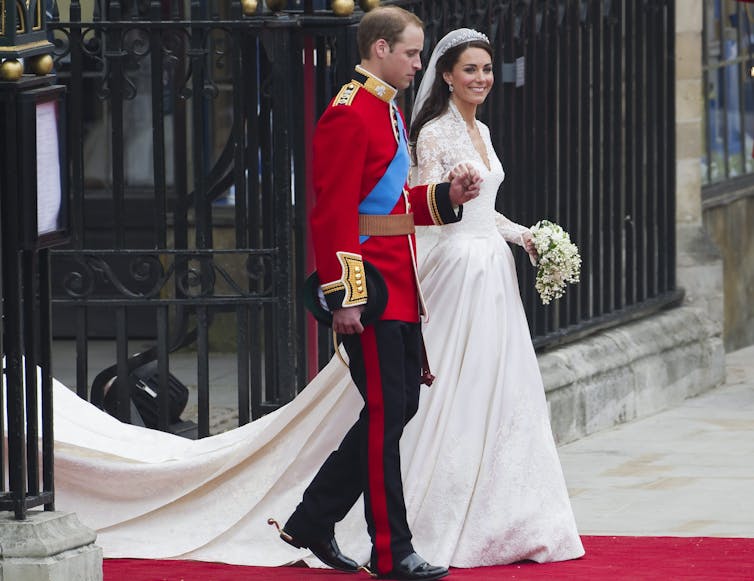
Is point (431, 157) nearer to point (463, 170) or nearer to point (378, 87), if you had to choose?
point (463, 170)

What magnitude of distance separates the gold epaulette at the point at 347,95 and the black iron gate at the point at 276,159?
1.44m

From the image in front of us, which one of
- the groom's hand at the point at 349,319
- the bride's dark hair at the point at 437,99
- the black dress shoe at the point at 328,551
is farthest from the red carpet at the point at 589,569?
the bride's dark hair at the point at 437,99

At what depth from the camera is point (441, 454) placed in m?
6.88

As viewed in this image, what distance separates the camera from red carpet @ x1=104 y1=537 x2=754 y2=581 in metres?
6.58

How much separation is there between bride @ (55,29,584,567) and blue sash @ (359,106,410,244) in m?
0.40

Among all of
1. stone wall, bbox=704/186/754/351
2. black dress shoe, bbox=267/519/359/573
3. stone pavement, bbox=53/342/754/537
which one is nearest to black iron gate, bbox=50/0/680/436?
stone pavement, bbox=53/342/754/537

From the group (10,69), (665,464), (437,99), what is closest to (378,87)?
(437,99)

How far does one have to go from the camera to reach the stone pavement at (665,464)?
25.6ft

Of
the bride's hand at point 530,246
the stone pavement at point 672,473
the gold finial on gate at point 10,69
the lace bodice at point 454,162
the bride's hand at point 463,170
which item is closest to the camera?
the gold finial on gate at point 10,69

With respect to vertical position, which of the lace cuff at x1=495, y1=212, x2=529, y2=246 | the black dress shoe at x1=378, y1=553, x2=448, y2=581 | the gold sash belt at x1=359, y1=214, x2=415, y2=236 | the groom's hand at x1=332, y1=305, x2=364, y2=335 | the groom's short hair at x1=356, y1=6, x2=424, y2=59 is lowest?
the black dress shoe at x1=378, y1=553, x2=448, y2=581

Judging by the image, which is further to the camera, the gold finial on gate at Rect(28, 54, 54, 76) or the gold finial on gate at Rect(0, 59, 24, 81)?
the gold finial on gate at Rect(28, 54, 54, 76)

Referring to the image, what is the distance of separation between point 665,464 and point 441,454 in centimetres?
253

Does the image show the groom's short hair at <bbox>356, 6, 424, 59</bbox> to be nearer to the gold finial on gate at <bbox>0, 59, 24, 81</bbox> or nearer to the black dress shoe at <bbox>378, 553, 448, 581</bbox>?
the gold finial on gate at <bbox>0, 59, 24, 81</bbox>

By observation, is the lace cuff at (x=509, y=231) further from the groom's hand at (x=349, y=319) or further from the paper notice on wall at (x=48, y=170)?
the paper notice on wall at (x=48, y=170)
